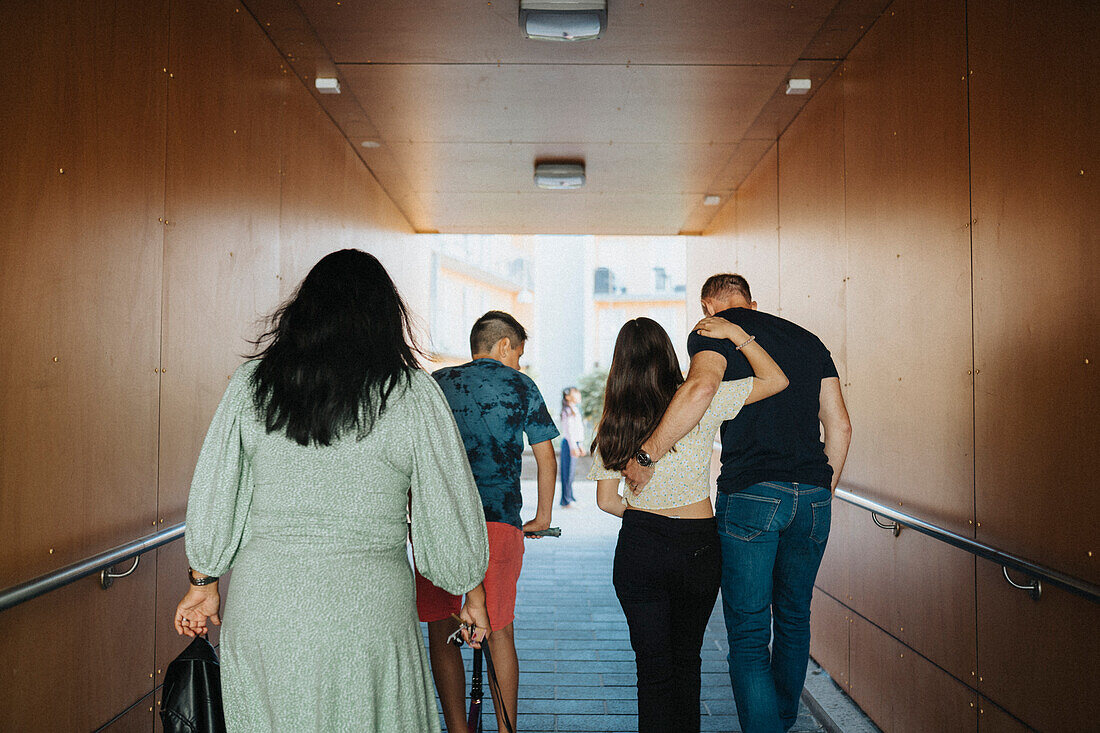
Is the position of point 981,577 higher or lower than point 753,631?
higher

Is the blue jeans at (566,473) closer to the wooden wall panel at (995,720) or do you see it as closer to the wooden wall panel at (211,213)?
the wooden wall panel at (211,213)

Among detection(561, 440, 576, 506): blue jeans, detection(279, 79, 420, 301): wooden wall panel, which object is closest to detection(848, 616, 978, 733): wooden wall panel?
detection(279, 79, 420, 301): wooden wall panel

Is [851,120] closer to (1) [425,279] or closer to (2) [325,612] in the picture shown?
(2) [325,612]

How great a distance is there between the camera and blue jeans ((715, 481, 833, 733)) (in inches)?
99.3

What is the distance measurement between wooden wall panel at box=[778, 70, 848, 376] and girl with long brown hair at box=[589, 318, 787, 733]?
4.86 ft

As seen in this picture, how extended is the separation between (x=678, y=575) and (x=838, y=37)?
8.42 ft

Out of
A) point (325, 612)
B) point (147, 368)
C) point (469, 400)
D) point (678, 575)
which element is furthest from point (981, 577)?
point (147, 368)

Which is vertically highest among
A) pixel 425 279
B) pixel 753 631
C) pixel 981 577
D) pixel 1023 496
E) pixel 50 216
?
pixel 425 279

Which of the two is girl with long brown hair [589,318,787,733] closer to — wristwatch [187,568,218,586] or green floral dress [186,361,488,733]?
green floral dress [186,361,488,733]

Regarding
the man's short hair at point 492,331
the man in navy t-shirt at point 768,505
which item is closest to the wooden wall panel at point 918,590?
the man in navy t-shirt at point 768,505

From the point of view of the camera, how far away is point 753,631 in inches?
101

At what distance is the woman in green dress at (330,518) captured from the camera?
5.16ft

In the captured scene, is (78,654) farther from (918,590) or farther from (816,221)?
(816,221)

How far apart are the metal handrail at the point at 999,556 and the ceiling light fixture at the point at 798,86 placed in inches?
86.5
